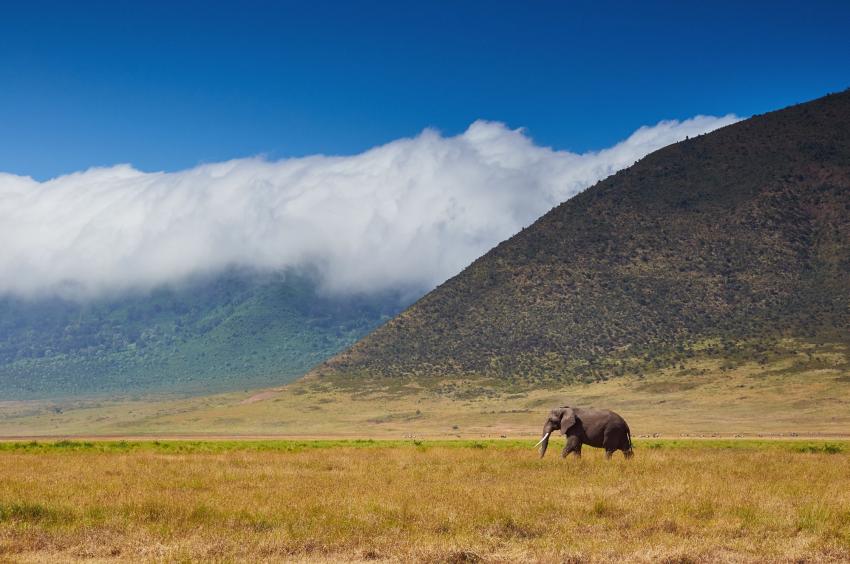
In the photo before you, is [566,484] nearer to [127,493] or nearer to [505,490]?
[505,490]

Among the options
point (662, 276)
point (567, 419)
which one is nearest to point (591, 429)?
point (567, 419)

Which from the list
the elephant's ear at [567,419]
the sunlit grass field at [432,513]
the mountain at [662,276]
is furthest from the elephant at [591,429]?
the mountain at [662,276]

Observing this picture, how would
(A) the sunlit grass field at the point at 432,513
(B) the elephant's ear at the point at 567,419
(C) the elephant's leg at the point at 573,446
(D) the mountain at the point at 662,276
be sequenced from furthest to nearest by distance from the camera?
(D) the mountain at the point at 662,276 → (B) the elephant's ear at the point at 567,419 → (C) the elephant's leg at the point at 573,446 → (A) the sunlit grass field at the point at 432,513

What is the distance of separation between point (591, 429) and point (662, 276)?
10056cm

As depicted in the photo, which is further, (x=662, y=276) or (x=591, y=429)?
(x=662, y=276)

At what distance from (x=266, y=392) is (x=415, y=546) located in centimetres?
13141

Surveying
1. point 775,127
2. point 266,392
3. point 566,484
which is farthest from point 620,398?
point 566,484

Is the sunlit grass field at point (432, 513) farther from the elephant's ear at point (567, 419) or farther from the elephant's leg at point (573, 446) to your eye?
the elephant's ear at point (567, 419)

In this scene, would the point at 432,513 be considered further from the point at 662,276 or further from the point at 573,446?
the point at 662,276

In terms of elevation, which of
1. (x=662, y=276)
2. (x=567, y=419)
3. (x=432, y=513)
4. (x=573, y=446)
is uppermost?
(x=662, y=276)

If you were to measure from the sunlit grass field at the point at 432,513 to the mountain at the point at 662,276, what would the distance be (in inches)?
3512

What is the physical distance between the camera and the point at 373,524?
1761 cm

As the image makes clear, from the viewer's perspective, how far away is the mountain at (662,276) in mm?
118438

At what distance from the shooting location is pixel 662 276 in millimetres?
130500
